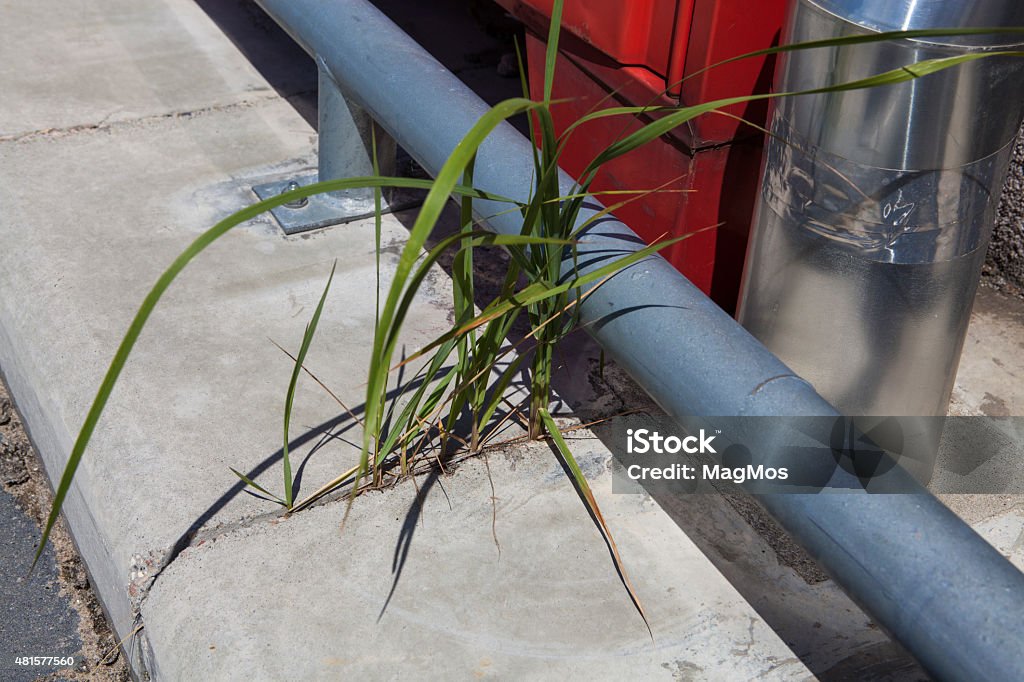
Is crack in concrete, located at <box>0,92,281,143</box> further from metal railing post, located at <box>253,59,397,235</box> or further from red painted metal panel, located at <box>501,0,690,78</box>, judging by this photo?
red painted metal panel, located at <box>501,0,690,78</box>

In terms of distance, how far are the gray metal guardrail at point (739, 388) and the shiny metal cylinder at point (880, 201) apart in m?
0.24

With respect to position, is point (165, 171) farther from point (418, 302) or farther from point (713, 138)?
point (713, 138)

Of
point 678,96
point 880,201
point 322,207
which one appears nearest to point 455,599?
point 880,201

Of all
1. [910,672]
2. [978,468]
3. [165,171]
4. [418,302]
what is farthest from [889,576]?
[165,171]

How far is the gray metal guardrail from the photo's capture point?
1.17 meters

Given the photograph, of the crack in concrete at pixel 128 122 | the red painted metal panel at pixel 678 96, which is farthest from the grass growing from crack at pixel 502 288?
the crack in concrete at pixel 128 122

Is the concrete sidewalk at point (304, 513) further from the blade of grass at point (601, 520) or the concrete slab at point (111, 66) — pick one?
the concrete slab at point (111, 66)

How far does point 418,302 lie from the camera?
94.3 inches

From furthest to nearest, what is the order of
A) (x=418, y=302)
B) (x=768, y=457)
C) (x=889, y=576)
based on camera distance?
1. (x=418, y=302)
2. (x=768, y=457)
3. (x=889, y=576)

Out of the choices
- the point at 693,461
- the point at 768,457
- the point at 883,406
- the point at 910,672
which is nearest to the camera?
the point at 768,457

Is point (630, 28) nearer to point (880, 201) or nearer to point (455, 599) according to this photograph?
point (880, 201)

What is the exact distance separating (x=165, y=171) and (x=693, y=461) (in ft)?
5.29

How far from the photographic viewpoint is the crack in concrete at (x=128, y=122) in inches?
114

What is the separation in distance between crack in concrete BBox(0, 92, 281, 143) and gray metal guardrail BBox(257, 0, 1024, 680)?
3.16ft
